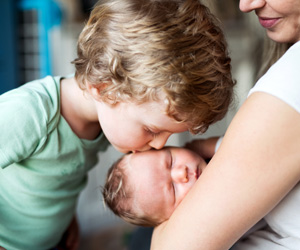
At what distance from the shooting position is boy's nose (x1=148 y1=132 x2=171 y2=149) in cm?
105

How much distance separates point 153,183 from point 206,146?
225 mm

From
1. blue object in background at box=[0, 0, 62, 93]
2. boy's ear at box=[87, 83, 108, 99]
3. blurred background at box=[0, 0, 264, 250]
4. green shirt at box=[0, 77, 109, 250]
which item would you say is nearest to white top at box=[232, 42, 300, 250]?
boy's ear at box=[87, 83, 108, 99]

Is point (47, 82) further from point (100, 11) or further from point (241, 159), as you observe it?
point (241, 159)

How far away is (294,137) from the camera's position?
718mm

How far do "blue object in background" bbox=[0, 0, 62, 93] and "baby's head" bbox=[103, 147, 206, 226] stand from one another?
5.21 ft

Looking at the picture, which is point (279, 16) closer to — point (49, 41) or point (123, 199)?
point (123, 199)

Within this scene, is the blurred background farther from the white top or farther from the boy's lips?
the white top

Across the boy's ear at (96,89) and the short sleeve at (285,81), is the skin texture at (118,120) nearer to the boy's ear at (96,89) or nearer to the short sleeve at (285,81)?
the boy's ear at (96,89)

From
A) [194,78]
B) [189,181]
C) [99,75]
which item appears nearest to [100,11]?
[99,75]

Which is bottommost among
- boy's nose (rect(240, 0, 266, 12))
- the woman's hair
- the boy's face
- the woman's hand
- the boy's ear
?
the woman's hand

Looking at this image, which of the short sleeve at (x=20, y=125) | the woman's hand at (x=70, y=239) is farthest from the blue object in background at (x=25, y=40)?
the short sleeve at (x=20, y=125)

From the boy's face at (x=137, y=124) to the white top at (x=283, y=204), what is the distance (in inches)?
10.9

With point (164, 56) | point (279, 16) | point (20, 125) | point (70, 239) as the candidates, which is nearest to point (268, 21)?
point (279, 16)

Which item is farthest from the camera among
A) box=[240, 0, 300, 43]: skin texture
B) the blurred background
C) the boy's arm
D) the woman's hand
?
the blurred background
